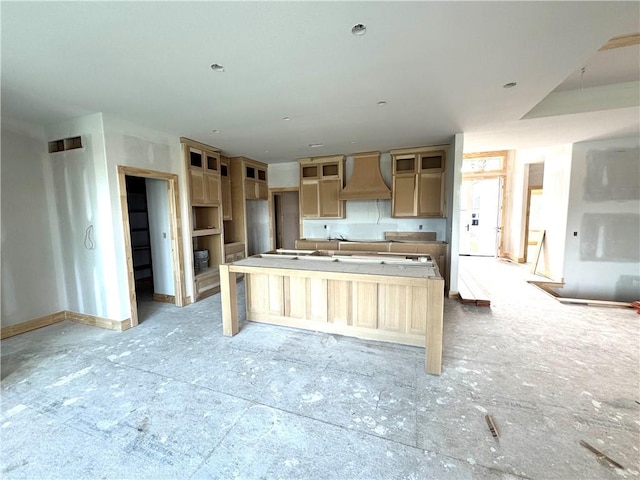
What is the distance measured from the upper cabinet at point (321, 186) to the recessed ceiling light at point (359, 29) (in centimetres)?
376

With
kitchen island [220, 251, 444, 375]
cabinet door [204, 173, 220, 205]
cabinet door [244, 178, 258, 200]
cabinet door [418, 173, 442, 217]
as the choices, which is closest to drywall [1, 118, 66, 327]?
cabinet door [204, 173, 220, 205]

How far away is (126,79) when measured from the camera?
2334 mm

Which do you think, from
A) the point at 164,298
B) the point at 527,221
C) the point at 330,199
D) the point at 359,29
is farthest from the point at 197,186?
the point at 527,221

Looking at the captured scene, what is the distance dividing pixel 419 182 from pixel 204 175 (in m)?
3.95

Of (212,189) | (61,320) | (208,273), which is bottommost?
(61,320)

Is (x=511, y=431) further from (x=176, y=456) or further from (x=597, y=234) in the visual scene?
(x=597, y=234)

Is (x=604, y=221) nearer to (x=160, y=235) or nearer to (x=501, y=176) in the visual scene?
(x=501, y=176)

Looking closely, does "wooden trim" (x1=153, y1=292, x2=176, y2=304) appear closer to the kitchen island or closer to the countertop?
the kitchen island

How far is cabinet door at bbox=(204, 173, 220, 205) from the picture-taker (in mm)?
4642

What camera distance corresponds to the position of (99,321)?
136 inches

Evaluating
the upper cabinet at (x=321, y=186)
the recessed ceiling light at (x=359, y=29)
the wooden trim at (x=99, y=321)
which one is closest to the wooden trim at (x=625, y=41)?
the recessed ceiling light at (x=359, y=29)

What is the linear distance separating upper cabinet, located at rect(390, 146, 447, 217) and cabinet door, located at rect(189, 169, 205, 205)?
3.55 m

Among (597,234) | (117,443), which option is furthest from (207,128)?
(597,234)

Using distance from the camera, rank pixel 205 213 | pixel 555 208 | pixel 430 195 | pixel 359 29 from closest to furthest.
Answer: pixel 359 29
pixel 430 195
pixel 205 213
pixel 555 208
